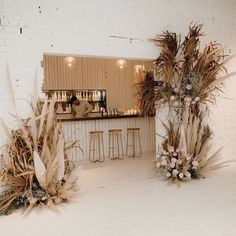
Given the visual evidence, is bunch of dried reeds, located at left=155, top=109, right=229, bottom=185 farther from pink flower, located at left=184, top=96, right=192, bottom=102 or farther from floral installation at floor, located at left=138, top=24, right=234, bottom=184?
pink flower, located at left=184, top=96, right=192, bottom=102

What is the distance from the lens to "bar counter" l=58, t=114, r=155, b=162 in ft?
19.7

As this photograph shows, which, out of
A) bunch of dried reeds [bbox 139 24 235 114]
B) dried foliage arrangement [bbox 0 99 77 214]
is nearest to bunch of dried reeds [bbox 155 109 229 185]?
bunch of dried reeds [bbox 139 24 235 114]

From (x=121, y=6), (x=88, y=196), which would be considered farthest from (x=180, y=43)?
(x=88, y=196)

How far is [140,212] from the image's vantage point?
3016 millimetres

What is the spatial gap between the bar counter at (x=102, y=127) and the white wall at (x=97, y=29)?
6.47 ft

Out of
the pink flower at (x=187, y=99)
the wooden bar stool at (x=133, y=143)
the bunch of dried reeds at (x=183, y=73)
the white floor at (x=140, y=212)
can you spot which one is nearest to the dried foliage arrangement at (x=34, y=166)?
the white floor at (x=140, y=212)

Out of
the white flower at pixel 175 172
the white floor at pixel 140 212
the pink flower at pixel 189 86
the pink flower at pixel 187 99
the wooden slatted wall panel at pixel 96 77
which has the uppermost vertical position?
the wooden slatted wall panel at pixel 96 77

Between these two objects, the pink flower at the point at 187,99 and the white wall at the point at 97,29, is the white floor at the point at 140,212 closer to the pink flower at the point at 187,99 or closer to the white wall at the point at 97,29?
the pink flower at the point at 187,99

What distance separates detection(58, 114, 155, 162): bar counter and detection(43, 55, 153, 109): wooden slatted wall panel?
5.29 feet

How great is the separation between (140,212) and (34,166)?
4.16 feet

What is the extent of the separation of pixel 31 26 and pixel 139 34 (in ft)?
5.36

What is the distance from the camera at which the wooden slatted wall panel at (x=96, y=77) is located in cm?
816

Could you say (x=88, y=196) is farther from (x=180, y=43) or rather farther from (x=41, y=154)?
(x=180, y=43)

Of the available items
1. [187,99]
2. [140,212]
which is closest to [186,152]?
[187,99]
